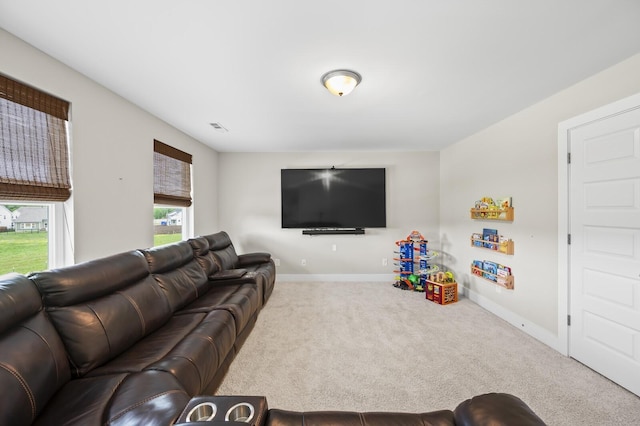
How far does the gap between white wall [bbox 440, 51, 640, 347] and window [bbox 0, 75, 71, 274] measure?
4272mm

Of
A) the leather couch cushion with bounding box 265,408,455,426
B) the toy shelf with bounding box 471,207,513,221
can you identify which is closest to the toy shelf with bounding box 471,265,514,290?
the toy shelf with bounding box 471,207,513,221

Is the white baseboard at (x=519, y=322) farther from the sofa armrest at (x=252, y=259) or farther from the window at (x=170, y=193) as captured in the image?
the window at (x=170, y=193)

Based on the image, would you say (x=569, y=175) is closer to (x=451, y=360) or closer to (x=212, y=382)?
(x=451, y=360)

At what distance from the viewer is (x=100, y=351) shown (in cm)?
144

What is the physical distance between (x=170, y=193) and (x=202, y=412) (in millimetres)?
3134

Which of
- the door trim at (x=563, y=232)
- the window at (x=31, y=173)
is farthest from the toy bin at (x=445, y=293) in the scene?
the window at (x=31, y=173)

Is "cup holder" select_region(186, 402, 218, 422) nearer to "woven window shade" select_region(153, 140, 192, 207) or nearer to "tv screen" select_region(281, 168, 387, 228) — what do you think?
"woven window shade" select_region(153, 140, 192, 207)

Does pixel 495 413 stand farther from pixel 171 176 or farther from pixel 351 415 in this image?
pixel 171 176

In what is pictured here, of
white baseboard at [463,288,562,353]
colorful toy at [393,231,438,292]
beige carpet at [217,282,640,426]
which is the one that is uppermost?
colorful toy at [393,231,438,292]

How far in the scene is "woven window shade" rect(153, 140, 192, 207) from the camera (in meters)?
3.01

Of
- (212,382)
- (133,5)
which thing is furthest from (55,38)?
(212,382)

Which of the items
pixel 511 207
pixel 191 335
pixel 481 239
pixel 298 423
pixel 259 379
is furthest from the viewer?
pixel 481 239

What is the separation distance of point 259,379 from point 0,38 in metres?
2.86

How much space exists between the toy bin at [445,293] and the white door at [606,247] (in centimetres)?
137
